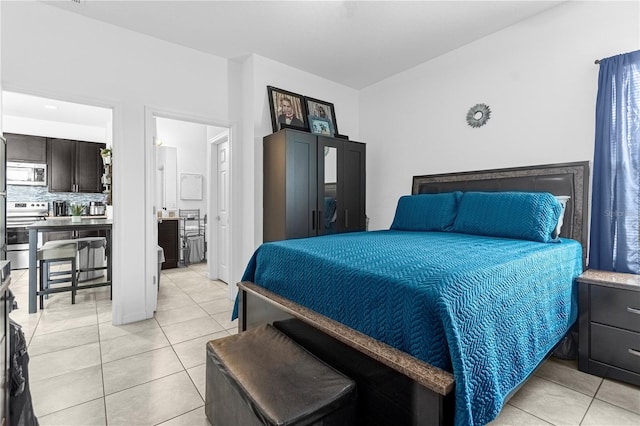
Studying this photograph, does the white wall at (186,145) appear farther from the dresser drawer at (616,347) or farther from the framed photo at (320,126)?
the dresser drawer at (616,347)

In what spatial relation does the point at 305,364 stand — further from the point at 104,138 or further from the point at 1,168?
the point at 104,138

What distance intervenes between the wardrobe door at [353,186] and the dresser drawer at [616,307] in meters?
2.38

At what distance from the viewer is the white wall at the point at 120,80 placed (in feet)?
8.46

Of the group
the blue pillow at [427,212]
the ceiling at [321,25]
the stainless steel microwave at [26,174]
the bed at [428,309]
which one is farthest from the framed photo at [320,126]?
the stainless steel microwave at [26,174]

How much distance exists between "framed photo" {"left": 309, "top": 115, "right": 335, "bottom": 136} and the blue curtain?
2616 millimetres

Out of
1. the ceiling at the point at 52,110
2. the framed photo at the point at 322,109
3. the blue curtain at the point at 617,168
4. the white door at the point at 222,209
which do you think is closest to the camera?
the blue curtain at the point at 617,168

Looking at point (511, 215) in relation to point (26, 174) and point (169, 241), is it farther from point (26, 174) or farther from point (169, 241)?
point (26, 174)

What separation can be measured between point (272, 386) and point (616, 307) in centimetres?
222

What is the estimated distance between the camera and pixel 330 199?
3.71 metres

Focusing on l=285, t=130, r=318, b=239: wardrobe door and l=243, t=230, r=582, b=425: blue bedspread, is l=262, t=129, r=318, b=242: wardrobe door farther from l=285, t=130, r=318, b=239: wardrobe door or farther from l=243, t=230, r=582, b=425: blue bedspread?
l=243, t=230, r=582, b=425: blue bedspread

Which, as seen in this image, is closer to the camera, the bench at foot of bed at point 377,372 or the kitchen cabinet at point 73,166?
the bench at foot of bed at point 377,372

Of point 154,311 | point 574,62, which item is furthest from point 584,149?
point 154,311

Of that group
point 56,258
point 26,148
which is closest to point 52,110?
point 26,148

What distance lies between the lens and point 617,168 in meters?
2.30
